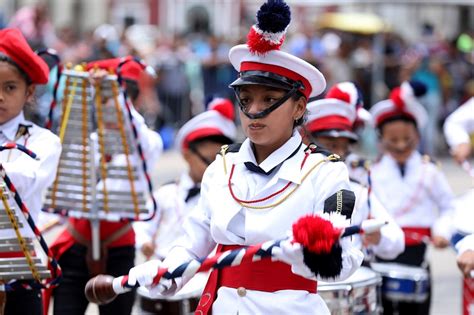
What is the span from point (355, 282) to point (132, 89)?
201cm

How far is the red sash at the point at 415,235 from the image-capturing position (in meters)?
7.63

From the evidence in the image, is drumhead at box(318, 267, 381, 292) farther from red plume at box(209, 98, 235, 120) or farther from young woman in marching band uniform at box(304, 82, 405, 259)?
red plume at box(209, 98, 235, 120)

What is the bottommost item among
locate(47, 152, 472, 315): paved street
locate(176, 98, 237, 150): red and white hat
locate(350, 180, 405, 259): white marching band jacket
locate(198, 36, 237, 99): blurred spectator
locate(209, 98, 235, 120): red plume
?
locate(47, 152, 472, 315): paved street

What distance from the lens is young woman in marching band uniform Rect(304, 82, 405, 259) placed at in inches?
243

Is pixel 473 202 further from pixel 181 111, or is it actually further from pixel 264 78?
pixel 181 111

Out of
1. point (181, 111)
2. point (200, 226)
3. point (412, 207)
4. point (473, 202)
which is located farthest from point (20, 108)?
point (181, 111)

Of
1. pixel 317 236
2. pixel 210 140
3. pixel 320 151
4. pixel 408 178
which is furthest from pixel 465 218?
pixel 408 178

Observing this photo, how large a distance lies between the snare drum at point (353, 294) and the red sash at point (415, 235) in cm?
162

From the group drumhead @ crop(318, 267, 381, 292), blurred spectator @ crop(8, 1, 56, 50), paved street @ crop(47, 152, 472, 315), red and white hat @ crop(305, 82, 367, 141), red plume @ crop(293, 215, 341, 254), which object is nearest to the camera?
red plume @ crop(293, 215, 341, 254)

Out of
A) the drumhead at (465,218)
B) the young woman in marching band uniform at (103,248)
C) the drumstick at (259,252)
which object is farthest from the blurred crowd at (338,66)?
the drumstick at (259,252)

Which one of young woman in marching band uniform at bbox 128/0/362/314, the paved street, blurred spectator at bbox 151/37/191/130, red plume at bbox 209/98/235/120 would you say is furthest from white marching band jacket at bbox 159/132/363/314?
blurred spectator at bbox 151/37/191/130

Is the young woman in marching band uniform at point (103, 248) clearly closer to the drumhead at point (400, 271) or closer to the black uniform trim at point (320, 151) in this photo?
the drumhead at point (400, 271)

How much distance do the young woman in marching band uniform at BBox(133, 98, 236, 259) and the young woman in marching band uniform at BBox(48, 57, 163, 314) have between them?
289 millimetres

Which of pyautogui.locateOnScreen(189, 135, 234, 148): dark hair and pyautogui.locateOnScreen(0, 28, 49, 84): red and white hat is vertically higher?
pyautogui.locateOnScreen(0, 28, 49, 84): red and white hat
